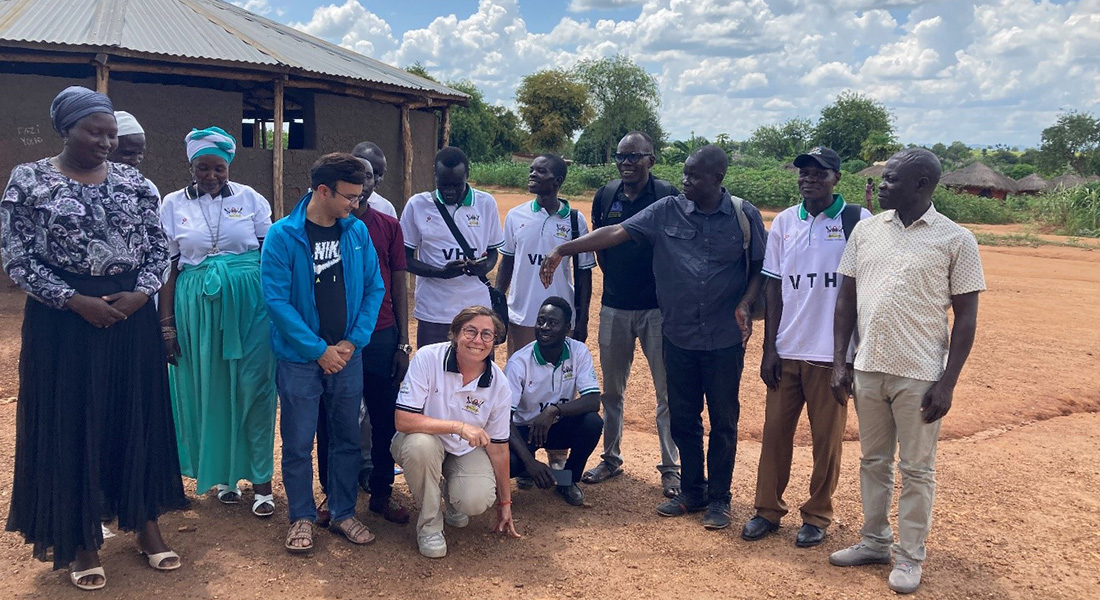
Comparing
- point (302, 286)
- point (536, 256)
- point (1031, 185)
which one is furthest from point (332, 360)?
point (1031, 185)

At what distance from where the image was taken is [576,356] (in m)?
4.62

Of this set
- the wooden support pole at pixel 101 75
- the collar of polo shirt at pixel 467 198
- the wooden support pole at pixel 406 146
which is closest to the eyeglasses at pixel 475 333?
the collar of polo shirt at pixel 467 198

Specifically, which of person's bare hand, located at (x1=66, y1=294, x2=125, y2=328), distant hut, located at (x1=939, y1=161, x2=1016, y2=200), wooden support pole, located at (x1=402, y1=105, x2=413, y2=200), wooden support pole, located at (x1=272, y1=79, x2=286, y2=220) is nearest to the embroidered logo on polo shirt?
person's bare hand, located at (x1=66, y1=294, x2=125, y2=328)

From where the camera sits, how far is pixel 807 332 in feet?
13.0

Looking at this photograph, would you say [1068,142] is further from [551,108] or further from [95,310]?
[95,310]

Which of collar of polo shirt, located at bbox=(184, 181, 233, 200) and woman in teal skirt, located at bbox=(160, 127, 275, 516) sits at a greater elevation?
collar of polo shirt, located at bbox=(184, 181, 233, 200)

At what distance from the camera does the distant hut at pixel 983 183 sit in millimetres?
34938

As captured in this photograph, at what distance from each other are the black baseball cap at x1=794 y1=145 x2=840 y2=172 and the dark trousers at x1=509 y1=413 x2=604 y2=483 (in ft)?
5.55

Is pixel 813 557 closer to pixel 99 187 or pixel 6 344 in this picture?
pixel 99 187

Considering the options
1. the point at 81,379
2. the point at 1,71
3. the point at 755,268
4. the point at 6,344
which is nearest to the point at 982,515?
the point at 755,268

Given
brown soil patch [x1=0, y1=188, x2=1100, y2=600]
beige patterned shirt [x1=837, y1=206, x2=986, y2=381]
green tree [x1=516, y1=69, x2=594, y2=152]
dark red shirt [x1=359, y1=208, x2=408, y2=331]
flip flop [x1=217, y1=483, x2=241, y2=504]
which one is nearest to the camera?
beige patterned shirt [x1=837, y1=206, x2=986, y2=381]

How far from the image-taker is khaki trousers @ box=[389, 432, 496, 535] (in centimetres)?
389

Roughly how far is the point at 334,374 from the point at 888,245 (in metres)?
2.49

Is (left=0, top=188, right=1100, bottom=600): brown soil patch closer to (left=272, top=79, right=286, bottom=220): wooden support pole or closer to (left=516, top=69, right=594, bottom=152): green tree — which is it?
(left=272, top=79, right=286, bottom=220): wooden support pole
